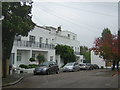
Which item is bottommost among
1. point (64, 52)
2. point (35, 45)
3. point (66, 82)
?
point (66, 82)

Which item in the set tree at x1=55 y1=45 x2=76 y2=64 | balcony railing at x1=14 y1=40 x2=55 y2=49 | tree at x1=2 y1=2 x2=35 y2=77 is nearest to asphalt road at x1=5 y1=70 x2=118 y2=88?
tree at x1=2 y1=2 x2=35 y2=77

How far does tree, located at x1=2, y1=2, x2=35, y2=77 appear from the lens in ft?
64.9

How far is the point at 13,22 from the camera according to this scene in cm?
1991

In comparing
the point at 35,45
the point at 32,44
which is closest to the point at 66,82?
the point at 32,44

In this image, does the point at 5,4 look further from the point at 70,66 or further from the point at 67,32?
the point at 67,32

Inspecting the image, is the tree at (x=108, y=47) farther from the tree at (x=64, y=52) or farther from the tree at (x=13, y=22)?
the tree at (x=13, y=22)

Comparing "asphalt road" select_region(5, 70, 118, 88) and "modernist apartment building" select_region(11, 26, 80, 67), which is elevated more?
"modernist apartment building" select_region(11, 26, 80, 67)

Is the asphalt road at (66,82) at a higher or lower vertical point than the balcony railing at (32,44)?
lower

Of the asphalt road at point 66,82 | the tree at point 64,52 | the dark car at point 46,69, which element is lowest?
the asphalt road at point 66,82

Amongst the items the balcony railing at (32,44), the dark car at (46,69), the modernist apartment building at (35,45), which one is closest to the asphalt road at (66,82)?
the dark car at (46,69)

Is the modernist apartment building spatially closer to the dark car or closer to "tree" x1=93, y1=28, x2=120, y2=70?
the dark car

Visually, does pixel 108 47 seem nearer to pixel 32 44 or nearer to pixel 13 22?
pixel 32 44

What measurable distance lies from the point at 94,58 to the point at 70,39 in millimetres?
16741

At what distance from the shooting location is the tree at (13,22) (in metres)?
19.8
